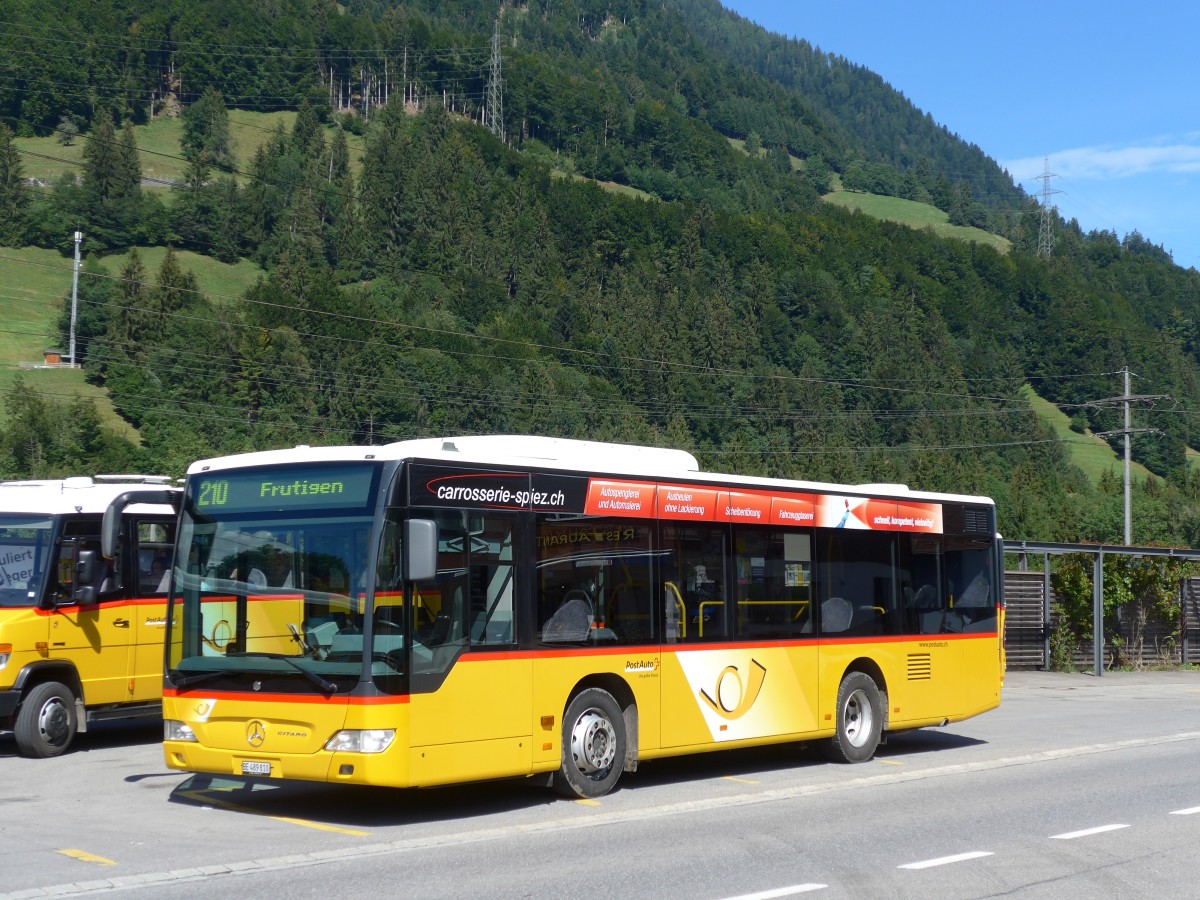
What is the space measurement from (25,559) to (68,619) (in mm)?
794

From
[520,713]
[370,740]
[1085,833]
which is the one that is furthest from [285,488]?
[1085,833]

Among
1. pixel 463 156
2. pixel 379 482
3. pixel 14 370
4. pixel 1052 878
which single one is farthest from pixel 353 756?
pixel 463 156

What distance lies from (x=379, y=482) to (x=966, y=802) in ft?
19.3

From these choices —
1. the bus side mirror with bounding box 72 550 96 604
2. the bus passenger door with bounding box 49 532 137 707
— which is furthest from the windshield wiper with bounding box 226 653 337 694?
the bus passenger door with bounding box 49 532 137 707

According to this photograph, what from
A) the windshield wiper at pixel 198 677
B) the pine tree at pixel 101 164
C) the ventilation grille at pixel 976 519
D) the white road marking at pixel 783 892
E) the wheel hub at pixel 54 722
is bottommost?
the white road marking at pixel 783 892

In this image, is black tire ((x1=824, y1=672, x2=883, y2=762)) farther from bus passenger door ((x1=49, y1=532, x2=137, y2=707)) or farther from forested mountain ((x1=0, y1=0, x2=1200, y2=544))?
forested mountain ((x1=0, y1=0, x2=1200, y2=544))

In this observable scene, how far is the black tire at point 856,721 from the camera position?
587 inches

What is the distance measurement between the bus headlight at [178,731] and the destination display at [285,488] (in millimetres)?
1721

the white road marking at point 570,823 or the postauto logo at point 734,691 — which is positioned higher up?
the postauto logo at point 734,691

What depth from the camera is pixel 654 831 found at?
10477mm

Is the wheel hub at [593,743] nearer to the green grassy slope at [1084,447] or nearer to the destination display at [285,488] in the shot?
the destination display at [285,488]

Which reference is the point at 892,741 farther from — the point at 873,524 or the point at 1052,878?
the point at 1052,878

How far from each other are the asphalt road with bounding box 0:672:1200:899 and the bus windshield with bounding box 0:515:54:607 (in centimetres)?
176

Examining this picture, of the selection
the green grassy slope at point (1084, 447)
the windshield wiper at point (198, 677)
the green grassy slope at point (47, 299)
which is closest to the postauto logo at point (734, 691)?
the windshield wiper at point (198, 677)
